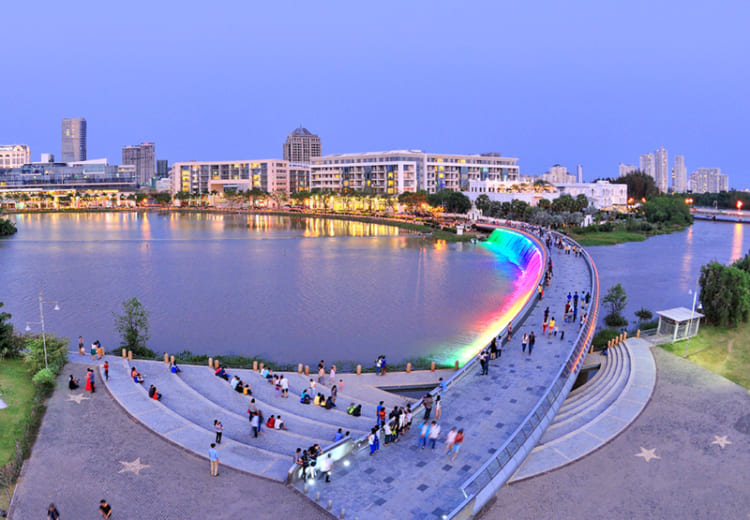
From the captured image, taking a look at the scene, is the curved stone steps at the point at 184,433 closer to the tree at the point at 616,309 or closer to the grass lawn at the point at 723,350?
the grass lawn at the point at 723,350

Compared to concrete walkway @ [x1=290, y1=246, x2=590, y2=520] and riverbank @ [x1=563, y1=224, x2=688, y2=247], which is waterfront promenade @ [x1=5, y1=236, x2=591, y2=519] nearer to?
concrete walkway @ [x1=290, y1=246, x2=590, y2=520]

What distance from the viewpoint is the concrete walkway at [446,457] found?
14.4 m

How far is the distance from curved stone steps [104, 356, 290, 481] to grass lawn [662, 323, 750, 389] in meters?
21.4

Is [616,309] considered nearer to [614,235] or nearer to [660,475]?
[660,475]

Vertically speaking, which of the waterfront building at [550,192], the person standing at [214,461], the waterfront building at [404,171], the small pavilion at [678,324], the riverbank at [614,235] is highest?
the waterfront building at [404,171]

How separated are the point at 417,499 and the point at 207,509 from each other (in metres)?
5.31

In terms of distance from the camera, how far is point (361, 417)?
20625 millimetres

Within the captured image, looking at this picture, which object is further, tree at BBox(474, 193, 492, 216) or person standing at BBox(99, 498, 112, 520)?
tree at BBox(474, 193, 492, 216)

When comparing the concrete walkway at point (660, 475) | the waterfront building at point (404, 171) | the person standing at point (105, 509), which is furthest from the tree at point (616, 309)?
the waterfront building at point (404, 171)

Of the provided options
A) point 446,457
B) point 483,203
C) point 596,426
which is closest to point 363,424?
point 446,457

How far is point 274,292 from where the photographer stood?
156ft

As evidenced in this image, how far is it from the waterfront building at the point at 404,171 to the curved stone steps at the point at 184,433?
447 feet

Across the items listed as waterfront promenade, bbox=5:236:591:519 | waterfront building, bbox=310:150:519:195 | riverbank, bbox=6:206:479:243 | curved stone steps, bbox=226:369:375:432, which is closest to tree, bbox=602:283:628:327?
waterfront promenade, bbox=5:236:591:519

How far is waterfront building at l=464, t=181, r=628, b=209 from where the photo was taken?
12106cm
